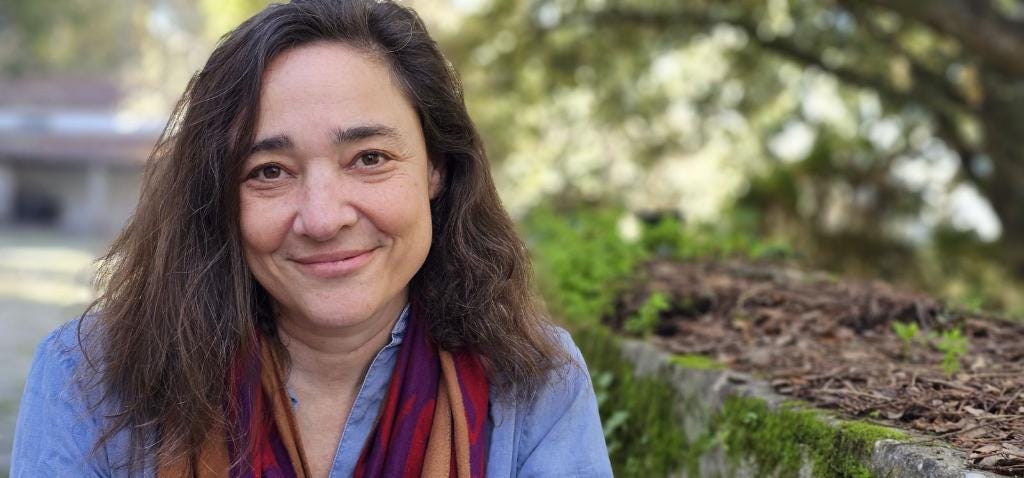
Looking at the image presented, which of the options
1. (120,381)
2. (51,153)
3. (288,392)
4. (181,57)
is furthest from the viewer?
(51,153)

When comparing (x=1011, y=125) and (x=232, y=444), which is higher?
(x=1011, y=125)

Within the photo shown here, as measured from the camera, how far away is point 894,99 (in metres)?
12.9

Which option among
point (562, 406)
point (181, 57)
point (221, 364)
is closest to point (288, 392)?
point (221, 364)

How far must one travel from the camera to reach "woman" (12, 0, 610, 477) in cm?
228

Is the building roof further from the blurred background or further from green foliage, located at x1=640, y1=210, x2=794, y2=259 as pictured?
green foliage, located at x1=640, y1=210, x2=794, y2=259

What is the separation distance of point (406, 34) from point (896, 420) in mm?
1509

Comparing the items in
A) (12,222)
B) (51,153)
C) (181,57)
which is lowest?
(12,222)

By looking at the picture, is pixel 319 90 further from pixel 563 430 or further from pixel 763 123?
pixel 763 123

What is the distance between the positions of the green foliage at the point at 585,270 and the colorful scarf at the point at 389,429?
229cm

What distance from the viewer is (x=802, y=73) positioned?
14.1 metres

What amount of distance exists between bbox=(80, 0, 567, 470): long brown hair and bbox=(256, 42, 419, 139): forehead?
3 cm

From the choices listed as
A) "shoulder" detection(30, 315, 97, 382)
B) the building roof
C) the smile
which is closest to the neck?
the smile

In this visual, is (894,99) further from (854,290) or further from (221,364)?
(221,364)

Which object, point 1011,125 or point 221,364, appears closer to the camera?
point 221,364
